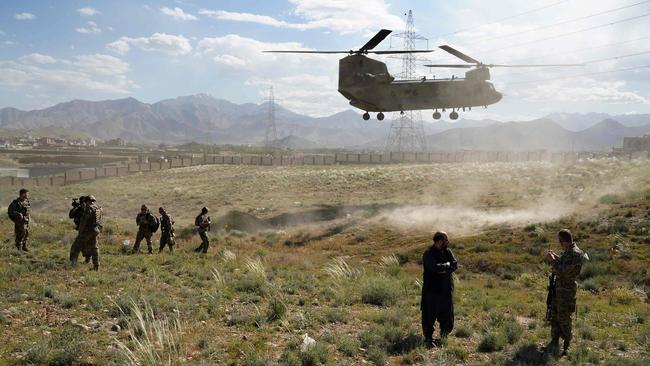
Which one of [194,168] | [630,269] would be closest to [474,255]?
[630,269]

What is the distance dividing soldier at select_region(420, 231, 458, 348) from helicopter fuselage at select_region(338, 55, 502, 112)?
23744 millimetres

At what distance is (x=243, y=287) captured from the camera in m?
12.8

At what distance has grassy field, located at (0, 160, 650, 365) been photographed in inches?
327

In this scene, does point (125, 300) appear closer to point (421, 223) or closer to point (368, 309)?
point (368, 309)

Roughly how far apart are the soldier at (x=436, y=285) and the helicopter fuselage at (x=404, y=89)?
23.7 metres

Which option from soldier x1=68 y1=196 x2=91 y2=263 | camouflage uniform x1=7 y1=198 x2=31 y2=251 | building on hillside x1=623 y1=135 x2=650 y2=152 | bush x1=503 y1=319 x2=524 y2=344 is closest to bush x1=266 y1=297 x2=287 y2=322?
bush x1=503 y1=319 x2=524 y2=344

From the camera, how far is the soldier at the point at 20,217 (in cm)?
1652

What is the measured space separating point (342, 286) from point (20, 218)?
37.1 feet

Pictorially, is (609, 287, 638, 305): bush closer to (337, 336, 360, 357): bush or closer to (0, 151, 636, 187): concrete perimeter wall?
(337, 336, 360, 357): bush

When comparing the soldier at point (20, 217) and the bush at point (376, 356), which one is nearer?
the bush at point (376, 356)

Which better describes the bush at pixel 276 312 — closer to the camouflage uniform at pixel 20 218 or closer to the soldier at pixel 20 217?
the soldier at pixel 20 217

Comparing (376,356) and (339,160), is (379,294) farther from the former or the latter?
(339,160)

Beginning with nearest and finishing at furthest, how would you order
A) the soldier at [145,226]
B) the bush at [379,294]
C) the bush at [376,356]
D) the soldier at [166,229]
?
the bush at [376,356] < the bush at [379,294] < the soldier at [145,226] < the soldier at [166,229]

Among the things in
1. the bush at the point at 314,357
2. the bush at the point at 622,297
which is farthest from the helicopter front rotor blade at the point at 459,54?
the bush at the point at 314,357
